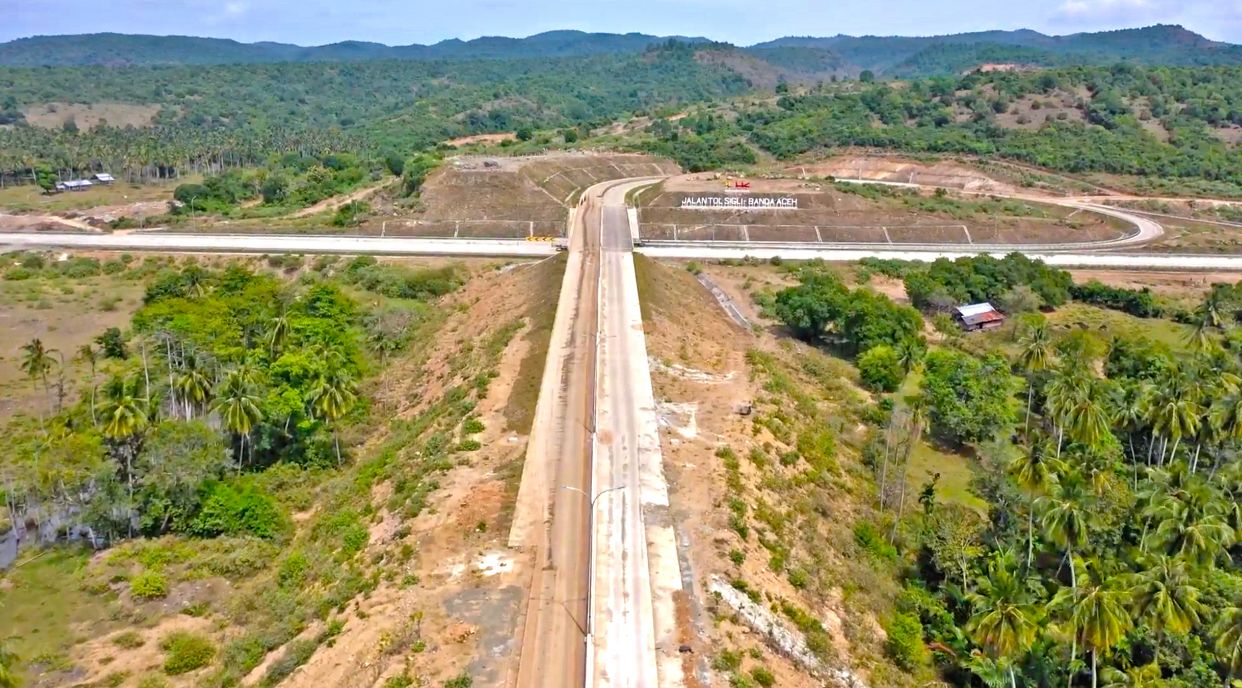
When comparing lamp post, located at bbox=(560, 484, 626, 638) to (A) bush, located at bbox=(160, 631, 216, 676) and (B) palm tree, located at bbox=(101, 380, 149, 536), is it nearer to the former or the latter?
(A) bush, located at bbox=(160, 631, 216, 676)

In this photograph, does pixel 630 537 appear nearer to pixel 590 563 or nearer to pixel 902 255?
pixel 590 563

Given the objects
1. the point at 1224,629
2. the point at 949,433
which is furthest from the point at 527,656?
the point at 949,433

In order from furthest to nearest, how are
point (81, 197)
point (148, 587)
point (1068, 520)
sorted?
point (81, 197), point (148, 587), point (1068, 520)

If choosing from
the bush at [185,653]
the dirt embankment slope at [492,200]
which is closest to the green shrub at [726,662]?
the bush at [185,653]

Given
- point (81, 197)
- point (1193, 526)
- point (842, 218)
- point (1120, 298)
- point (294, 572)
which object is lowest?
point (294, 572)

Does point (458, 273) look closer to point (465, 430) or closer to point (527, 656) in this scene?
point (465, 430)

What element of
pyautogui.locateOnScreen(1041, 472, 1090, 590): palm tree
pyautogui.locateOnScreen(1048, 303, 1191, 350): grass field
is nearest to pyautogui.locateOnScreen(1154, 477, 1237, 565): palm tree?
pyautogui.locateOnScreen(1041, 472, 1090, 590): palm tree

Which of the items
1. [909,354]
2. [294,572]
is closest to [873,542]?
[909,354]
